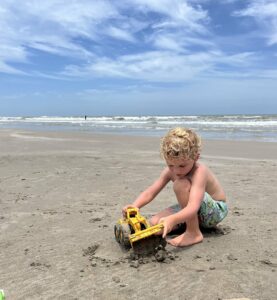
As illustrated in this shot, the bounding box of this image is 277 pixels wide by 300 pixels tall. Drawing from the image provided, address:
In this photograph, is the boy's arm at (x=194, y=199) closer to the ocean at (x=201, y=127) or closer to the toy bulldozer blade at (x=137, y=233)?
the toy bulldozer blade at (x=137, y=233)

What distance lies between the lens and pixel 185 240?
3.26 m

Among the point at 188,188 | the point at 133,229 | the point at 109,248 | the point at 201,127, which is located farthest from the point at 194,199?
the point at 201,127

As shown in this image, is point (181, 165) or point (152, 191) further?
point (152, 191)

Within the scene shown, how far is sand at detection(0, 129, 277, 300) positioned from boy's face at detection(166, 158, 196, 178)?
595mm

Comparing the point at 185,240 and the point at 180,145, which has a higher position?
the point at 180,145

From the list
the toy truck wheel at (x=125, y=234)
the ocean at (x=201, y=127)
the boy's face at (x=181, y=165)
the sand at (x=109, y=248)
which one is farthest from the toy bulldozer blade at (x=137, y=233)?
the ocean at (x=201, y=127)

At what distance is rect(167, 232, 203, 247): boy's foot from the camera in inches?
128

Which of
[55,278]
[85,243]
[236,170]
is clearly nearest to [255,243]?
[85,243]

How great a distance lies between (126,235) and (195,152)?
81cm

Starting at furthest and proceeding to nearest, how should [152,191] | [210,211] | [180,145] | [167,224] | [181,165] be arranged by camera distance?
1. [152,191]
2. [210,211]
3. [181,165]
4. [180,145]
5. [167,224]

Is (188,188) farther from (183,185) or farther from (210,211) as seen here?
(210,211)

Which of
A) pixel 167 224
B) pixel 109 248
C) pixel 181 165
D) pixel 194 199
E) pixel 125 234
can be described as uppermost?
pixel 181 165

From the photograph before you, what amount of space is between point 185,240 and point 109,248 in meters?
0.61

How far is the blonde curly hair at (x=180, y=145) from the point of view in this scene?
9.89 feet
